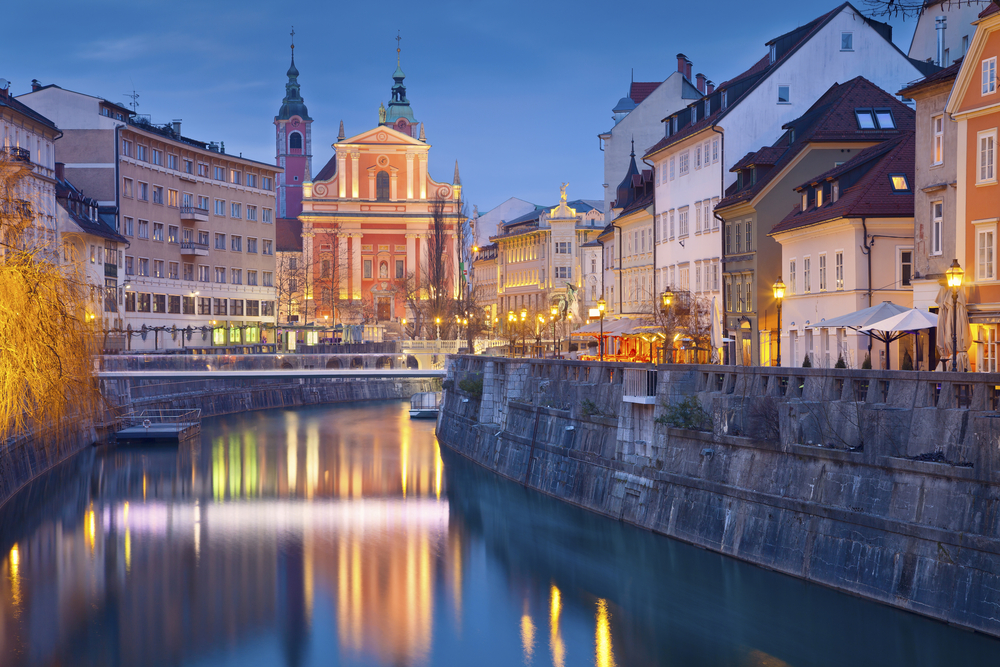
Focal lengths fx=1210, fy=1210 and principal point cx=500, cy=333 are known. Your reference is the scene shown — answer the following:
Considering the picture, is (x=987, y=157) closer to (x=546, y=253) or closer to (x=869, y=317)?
(x=869, y=317)

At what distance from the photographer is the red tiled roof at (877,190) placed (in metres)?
36.5

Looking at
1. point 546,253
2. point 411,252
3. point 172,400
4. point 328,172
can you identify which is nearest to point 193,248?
point 172,400

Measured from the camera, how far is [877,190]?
37125 mm

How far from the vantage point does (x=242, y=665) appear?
73.3ft

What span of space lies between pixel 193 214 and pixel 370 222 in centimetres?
3222

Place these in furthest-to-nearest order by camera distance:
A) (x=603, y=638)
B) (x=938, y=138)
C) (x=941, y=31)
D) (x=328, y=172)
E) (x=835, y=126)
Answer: (x=328, y=172) → (x=941, y=31) → (x=835, y=126) → (x=938, y=138) → (x=603, y=638)

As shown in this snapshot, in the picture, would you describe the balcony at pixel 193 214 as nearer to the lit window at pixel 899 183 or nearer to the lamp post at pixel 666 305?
the lamp post at pixel 666 305

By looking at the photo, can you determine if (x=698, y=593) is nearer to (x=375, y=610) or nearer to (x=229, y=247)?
(x=375, y=610)

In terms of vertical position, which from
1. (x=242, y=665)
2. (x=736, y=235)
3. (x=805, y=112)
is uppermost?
(x=805, y=112)

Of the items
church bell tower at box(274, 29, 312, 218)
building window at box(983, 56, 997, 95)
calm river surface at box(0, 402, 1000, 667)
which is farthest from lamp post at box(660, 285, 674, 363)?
church bell tower at box(274, 29, 312, 218)

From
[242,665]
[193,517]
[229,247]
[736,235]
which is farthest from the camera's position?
[229,247]

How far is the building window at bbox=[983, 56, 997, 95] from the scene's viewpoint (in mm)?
27188

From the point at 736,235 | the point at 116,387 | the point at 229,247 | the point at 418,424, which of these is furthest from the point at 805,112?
the point at 229,247

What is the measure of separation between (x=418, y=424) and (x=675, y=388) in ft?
126
